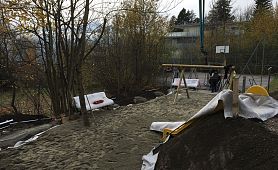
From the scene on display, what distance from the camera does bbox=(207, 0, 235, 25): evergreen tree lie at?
34766 millimetres

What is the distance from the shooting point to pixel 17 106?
12.8 meters

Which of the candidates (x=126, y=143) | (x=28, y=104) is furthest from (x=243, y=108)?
(x=28, y=104)

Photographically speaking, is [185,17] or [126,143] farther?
[185,17]

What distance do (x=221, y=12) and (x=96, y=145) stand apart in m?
37.2

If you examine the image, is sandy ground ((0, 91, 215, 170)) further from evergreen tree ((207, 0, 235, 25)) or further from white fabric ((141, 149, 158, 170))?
evergreen tree ((207, 0, 235, 25))

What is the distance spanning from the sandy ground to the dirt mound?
0.71 meters

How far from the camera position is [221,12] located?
1553 inches

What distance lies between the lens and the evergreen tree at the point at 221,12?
34.8 metres

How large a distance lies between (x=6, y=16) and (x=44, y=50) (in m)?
1.50

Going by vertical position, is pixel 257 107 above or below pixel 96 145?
above

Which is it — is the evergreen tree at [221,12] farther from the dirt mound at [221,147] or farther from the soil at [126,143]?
the dirt mound at [221,147]

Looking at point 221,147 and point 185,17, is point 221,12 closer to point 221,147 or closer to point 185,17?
point 185,17

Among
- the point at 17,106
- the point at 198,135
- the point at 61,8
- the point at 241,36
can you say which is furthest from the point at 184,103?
the point at 241,36

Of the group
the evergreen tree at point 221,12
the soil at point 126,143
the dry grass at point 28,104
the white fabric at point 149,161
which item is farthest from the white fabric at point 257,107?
the evergreen tree at point 221,12
